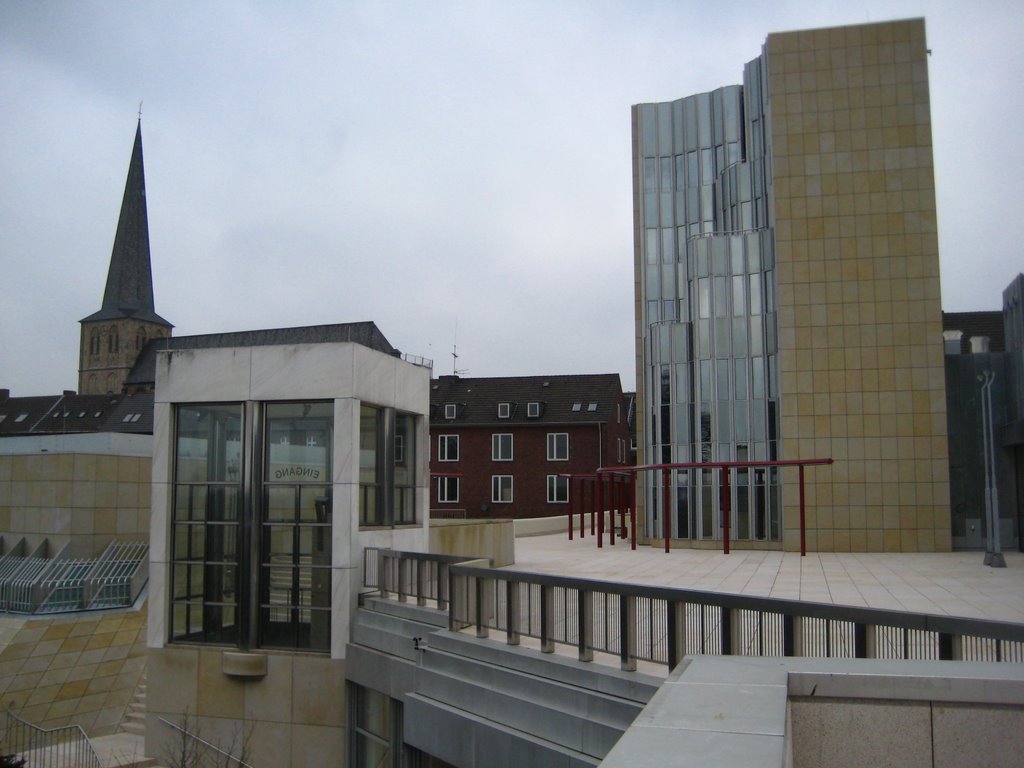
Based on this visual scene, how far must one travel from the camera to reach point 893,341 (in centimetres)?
2703

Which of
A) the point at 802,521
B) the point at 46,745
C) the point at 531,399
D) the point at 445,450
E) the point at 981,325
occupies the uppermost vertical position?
the point at 981,325

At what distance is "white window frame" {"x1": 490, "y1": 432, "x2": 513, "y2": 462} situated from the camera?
5482 centimetres

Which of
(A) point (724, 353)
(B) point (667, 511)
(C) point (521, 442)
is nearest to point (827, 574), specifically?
(B) point (667, 511)

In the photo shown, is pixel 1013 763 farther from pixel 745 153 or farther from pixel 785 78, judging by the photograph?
pixel 745 153

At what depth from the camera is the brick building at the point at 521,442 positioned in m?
53.7

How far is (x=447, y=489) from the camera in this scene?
183 ft

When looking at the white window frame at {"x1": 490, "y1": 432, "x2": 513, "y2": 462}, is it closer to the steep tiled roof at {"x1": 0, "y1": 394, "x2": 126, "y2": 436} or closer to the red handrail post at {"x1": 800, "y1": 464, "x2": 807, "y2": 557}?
the red handrail post at {"x1": 800, "y1": 464, "x2": 807, "y2": 557}

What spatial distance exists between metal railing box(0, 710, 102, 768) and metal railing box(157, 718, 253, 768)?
2672 millimetres

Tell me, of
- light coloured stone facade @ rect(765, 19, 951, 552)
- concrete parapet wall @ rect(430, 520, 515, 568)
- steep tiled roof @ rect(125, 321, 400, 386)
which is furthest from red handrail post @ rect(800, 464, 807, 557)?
steep tiled roof @ rect(125, 321, 400, 386)

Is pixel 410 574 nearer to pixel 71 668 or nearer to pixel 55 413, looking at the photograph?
pixel 71 668

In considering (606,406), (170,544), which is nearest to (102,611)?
(170,544)

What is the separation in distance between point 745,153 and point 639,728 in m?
31.4

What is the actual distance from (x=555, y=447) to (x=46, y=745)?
37350 mm

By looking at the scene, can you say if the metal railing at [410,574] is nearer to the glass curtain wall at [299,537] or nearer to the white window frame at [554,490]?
the glass curtain wall at [299,537]
